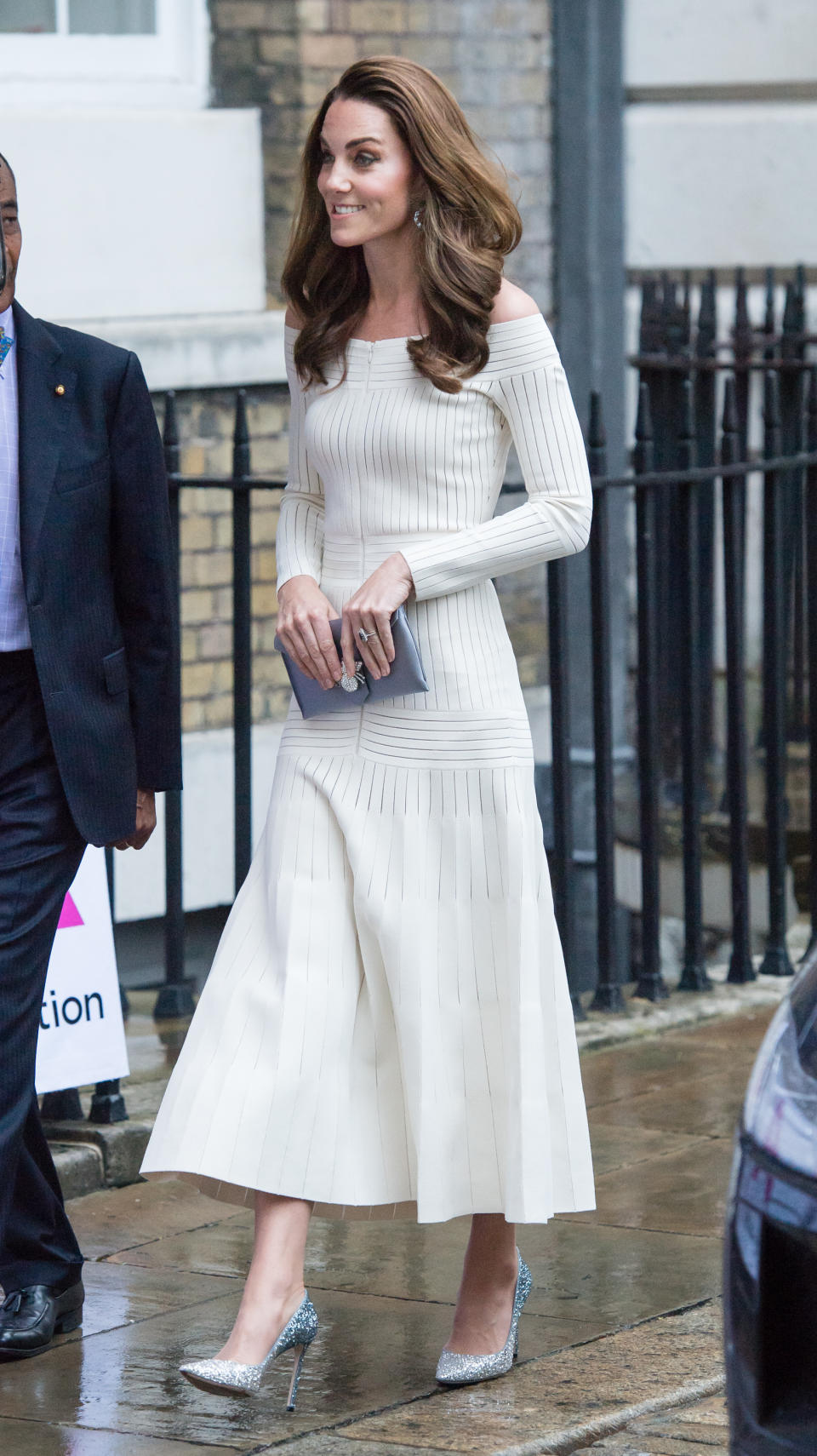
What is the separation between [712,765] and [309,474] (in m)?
4.75

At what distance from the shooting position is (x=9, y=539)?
12.0 feet

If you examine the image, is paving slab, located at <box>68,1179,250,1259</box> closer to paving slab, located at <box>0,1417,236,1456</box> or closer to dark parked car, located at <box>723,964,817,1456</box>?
paving slab, located at <box>0,1417,236,1456</box>

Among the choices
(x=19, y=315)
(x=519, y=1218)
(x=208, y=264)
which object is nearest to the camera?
(x=519, y=1218)

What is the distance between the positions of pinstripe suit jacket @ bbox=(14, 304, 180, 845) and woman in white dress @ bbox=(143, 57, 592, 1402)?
10.5 inches

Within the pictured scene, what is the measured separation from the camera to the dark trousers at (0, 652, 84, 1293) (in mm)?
3594

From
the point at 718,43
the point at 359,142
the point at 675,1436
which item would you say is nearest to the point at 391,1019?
the point at 675,1436

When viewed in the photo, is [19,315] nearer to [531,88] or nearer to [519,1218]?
[519,1218]

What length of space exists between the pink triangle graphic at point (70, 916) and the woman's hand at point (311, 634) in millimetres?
1270

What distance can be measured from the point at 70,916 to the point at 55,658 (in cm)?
120

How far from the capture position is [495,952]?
3.58 meters

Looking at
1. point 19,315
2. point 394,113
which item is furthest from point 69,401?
point 394,113

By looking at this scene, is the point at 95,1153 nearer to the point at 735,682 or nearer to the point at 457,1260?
the point at 457,1260

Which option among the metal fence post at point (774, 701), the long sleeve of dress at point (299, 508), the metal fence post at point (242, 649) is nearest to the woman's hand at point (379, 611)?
the long sleeve of dress at point (299, 508)

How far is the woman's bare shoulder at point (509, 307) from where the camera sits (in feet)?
11.8
